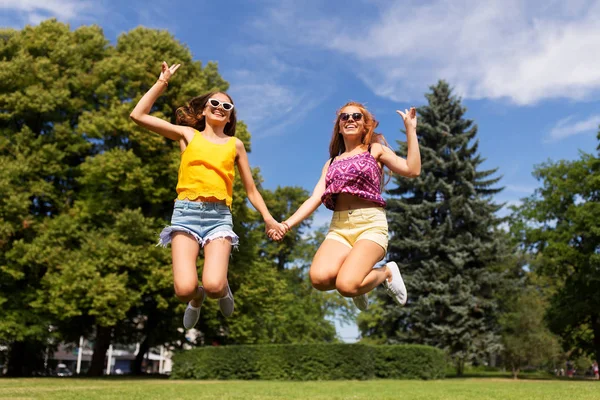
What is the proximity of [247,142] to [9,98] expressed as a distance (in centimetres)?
1078

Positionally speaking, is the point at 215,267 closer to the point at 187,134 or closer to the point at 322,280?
the point at 322,280

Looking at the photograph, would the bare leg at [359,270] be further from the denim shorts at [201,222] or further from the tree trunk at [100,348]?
the tree trunk at [100,348]

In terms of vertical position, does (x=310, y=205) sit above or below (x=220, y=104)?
below

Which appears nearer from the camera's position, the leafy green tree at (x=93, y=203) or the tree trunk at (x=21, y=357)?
the leafy green tree at (x=93, y=203)

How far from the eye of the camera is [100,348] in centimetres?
2744

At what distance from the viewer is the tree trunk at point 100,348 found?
89.1 ft

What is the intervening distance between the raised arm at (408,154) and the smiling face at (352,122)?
11.1 inches

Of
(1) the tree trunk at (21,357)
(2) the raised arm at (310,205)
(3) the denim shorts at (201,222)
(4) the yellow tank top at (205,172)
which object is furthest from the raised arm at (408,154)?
(1) the tree trunk at (21,357)

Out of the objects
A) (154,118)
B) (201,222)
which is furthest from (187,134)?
(201,222)

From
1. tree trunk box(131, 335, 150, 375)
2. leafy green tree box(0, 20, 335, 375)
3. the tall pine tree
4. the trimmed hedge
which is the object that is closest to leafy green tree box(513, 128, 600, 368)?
the tall pine tree

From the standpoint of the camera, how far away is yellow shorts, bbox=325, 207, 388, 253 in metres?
6.67

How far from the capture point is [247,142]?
28562 millimetres

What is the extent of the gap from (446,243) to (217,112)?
3326 cm

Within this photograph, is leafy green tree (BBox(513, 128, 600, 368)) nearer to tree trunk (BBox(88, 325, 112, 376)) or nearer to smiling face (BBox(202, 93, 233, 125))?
tree trunk (BBox(88, 325, 112, 376))
